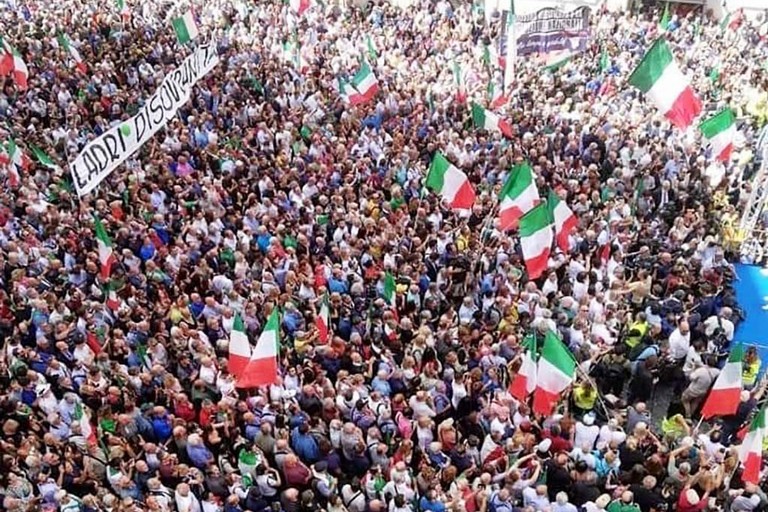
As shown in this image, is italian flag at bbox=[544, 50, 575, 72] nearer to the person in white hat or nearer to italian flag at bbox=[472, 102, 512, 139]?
italian flag at bbox=[472, 102, 512, 139]

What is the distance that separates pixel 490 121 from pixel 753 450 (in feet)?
28.8

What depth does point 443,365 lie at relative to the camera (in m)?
9.95

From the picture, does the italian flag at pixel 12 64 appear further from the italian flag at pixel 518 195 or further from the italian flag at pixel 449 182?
the italian flag at pixel 518 195

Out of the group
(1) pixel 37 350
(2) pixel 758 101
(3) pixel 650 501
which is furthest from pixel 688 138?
(1) pixel 37 350

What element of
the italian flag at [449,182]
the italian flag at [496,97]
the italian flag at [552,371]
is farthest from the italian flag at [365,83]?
the italian flag at [552,371]

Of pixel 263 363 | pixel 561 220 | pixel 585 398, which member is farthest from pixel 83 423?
pixel 561 220

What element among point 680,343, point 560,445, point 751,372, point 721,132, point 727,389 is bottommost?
point 560,445

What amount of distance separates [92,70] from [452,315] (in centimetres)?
1173

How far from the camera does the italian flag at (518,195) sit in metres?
11.5

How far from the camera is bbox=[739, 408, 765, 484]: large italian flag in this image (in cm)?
808

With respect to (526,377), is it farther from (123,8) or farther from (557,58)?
(123,8)

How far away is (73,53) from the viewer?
17.8 meters

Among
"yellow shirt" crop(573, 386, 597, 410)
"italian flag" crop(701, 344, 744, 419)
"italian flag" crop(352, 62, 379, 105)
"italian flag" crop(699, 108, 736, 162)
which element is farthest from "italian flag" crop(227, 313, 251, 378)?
"italian flag" crop(699, 108, 736, 162)

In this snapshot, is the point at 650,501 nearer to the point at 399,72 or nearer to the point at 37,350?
the point at 37,350
